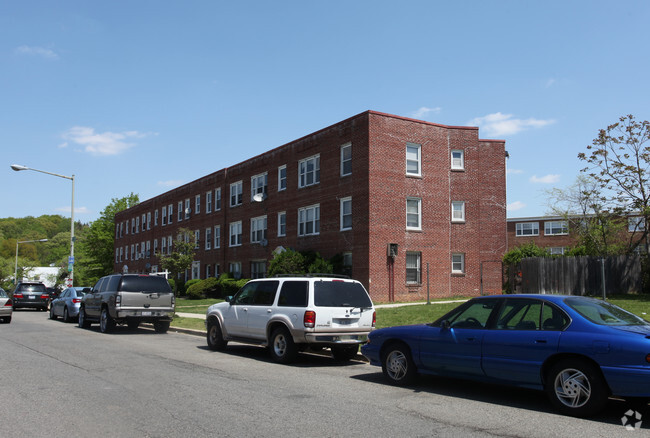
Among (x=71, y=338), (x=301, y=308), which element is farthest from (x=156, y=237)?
(x=301, y=308)

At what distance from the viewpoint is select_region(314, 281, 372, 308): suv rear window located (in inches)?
454

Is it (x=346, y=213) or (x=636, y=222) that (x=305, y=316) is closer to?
(x=346, y=213)

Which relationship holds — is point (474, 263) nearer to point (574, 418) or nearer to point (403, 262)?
point (403, 262)

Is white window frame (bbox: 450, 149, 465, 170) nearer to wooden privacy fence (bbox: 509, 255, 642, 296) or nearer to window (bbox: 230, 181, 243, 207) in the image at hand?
wooden privacy fence (bbox: 509, 255, 642, 296)

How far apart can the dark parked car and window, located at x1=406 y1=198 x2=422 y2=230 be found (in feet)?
70.7

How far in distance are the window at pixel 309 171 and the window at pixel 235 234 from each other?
875cm

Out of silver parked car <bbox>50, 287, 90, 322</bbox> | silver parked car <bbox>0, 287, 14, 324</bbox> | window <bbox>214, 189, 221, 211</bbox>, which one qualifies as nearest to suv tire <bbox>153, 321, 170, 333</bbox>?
silver parked car <bbox>50, 287, 90, 322</bbox>

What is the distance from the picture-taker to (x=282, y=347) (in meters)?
11.7

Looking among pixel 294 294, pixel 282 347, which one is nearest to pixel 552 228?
pixel 294 294

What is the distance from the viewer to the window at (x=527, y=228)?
59.7 metres

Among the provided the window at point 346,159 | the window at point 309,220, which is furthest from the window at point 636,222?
the window at point 309,220

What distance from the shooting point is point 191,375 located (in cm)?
977

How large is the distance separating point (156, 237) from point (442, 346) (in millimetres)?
51427

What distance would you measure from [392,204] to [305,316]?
18292mm
